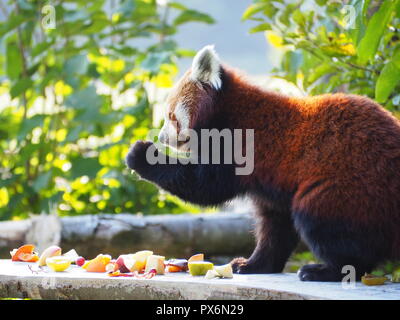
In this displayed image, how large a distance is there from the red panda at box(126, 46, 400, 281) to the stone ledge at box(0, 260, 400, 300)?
202 mm

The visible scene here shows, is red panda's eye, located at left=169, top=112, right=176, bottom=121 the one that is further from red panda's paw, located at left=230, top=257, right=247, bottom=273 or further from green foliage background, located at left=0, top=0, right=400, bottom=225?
green foliage background, located at left=0, top=0, right=400, bottom=225

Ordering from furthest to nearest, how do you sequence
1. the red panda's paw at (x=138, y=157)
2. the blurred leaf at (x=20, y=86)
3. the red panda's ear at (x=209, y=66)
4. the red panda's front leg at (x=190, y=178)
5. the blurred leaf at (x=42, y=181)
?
the blurred leaf at (x=20, y=86) → the blurred leaf at (x=42, y=181) → the red panda's paw at (x=138, y=157) → the red panda's ear at (x=209, y=66) → the red panda's front leg at (x=190, y=178)

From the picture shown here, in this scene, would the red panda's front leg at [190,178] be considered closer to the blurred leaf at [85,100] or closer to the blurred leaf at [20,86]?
the blurred leaf at [85,100]

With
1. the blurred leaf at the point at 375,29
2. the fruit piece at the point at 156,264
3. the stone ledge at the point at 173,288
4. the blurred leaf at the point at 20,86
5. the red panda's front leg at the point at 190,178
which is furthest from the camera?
the blurred leaf at the point at 20,86

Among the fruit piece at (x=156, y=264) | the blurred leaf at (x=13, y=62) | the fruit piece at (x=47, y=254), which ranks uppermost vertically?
the fruit piece at (x=156, y=264)

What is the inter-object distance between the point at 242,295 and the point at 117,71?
444 cm

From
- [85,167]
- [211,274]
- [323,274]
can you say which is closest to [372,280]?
[323,274]

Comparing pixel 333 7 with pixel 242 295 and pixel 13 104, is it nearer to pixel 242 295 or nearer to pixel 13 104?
pixel 242 295

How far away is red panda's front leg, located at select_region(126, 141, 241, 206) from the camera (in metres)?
2.84

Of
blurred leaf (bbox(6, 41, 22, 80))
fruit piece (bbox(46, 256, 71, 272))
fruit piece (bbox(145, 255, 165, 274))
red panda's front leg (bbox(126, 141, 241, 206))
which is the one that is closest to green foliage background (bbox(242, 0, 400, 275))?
red panda's front leg (bbox(126, 141, 241, 206))

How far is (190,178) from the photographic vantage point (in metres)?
2.94

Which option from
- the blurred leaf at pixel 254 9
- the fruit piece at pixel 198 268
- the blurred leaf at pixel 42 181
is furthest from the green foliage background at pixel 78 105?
the fruit piece at pixel 198 268

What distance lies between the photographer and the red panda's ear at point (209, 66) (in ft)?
9.68

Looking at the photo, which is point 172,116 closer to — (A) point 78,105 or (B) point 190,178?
(B) point 190,178
